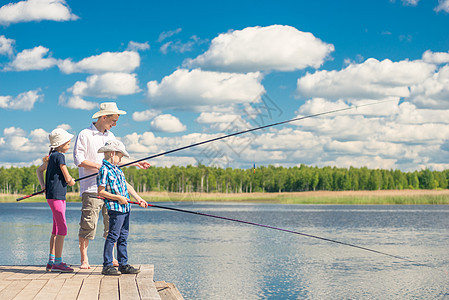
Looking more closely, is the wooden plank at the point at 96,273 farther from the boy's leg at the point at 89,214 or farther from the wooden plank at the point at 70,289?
the boy's leg at the point at 89,214

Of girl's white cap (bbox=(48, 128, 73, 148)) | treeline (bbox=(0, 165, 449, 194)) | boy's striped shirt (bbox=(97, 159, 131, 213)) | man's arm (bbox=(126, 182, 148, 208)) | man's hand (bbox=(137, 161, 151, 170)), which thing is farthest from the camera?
treeline (bbox=(0, 165, 449, 194))

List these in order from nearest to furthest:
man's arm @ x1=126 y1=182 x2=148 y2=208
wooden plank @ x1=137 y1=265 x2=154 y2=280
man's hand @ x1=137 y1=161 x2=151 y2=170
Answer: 1. man's arm @ x1=126 y1=182 x2=148 y2=208
2. wooden plank @ x1=137 y1=265 x2=154 y2=280
3. man's hand @ x1=137 y1=161 x2=151 y2=170

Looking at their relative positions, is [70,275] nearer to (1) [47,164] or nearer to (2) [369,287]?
(1) [47,164]

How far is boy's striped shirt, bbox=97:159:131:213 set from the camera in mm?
4879

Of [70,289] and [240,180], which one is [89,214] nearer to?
[70,289]

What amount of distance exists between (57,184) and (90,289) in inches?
52.4

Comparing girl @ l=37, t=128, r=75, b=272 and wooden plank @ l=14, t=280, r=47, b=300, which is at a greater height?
girl @ l=37, t=128, r=75, b=272

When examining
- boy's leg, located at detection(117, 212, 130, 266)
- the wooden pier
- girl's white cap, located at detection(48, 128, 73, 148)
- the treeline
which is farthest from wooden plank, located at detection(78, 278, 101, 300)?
the treeline

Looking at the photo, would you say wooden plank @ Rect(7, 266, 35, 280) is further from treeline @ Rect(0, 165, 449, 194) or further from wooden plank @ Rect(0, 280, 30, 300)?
treeline @ Rect(0, 165, 449, 194)

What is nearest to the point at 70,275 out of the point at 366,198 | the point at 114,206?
the point at 114,206

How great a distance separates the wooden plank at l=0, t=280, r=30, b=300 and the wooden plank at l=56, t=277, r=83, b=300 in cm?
36

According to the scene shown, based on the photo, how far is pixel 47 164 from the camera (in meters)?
5.40

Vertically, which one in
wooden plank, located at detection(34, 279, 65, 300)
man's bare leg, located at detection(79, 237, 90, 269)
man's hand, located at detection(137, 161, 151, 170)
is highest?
man's hand, located at detection(137, 161, 151, 170)

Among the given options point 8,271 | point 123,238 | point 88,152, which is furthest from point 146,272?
point 8,271
